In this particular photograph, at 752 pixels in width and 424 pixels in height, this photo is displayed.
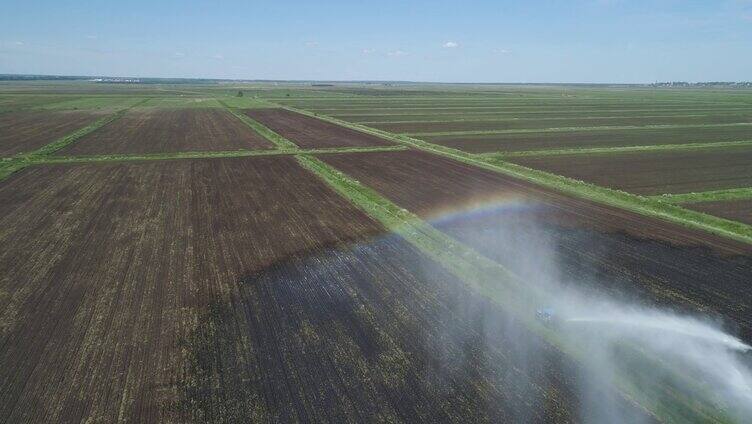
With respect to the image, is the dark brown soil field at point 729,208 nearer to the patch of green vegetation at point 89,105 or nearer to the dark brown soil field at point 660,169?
the dark brown soil field at point 660,169

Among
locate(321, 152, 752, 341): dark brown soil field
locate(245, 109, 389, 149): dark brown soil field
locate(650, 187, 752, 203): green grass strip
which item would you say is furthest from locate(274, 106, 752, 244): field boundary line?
locate(245, 109, 389, 149): dark brown soil field

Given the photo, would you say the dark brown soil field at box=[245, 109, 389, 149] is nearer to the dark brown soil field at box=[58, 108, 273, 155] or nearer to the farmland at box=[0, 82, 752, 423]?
the dark brown soil field at box=[58, 108, 273, 155]

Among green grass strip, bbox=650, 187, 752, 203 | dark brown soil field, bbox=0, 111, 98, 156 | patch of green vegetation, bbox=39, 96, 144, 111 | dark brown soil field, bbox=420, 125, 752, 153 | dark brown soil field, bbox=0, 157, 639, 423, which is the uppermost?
dark brown soil field, bbox=0, 157, 639, 423

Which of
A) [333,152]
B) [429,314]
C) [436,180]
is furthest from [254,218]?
[333,152]

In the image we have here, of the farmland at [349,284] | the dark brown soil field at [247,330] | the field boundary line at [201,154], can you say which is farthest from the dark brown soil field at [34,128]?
the dark brown soil field at [247,330]

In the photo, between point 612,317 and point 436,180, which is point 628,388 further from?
point 436,180
